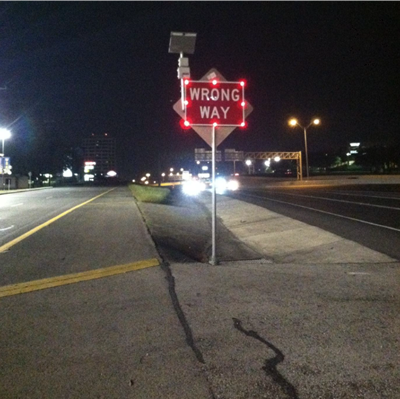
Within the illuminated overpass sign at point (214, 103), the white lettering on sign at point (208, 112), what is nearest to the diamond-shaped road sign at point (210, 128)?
the illuminated overpass sign at point (214, 103)

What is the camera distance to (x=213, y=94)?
9.64 meters

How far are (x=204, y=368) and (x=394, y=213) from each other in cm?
1597

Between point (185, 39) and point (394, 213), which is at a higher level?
point (185, 39)

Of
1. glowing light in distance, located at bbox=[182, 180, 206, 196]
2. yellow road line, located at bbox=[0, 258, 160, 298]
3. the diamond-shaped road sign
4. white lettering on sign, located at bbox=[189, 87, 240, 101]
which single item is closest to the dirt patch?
yellow road line, located at bbox=[0, 258, 160, 298]

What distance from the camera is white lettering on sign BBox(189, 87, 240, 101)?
31.3ft

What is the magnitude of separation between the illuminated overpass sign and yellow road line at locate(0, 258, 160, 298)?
9.38 ft

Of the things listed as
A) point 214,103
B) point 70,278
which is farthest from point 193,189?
point 70,278

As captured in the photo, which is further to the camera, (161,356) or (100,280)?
(100,280)

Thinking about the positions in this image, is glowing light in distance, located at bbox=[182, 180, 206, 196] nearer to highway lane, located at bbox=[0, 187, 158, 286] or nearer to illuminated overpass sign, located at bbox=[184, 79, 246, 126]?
highway lane, located at bbox=[0, 187, 158, 286]

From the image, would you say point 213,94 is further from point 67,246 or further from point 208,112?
point 67,246

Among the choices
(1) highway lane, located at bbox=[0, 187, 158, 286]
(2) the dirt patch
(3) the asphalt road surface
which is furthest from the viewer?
(2) the dirt patch

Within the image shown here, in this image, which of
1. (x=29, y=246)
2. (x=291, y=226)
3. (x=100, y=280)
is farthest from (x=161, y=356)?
(x=291, y=226)

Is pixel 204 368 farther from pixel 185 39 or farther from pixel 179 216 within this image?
pixel 179 216

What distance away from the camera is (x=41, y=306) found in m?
6.82
